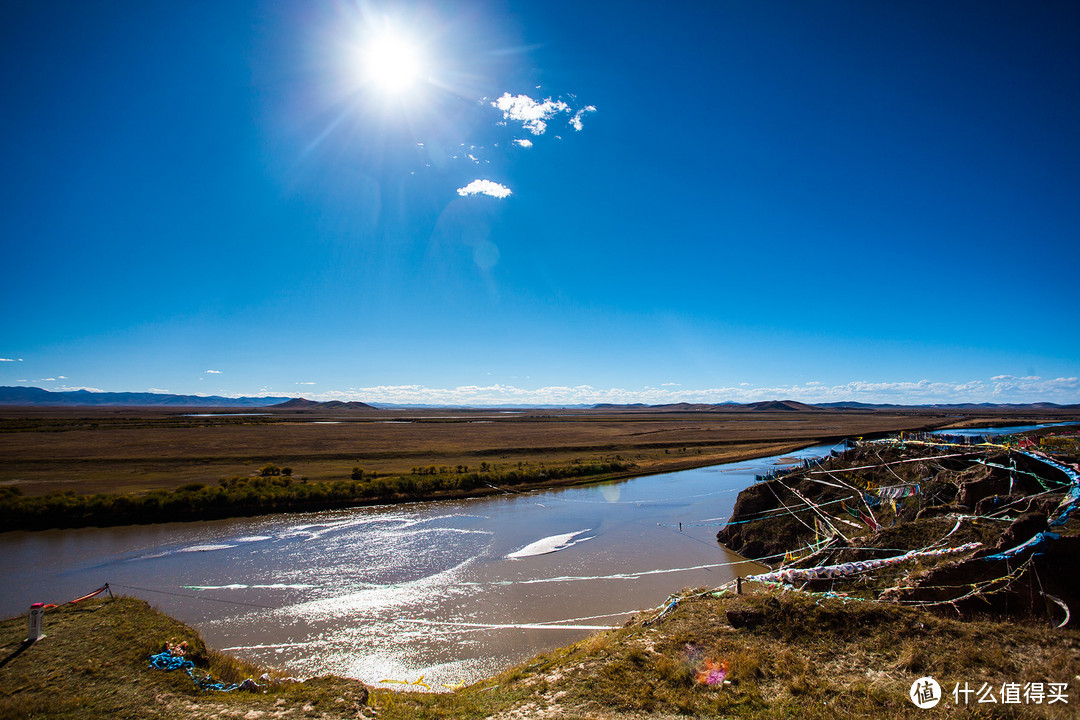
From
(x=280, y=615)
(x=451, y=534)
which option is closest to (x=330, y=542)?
(x=451, y=534)

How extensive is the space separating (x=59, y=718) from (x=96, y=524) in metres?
24.7

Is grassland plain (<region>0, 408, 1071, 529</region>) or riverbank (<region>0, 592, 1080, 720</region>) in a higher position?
riverbank (<region>0, 592, 1080, 720</region>)

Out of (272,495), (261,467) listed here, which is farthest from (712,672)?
(261,467)

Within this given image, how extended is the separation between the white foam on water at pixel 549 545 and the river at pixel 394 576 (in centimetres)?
11

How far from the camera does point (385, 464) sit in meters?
45.6

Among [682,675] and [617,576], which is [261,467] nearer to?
[617,576]

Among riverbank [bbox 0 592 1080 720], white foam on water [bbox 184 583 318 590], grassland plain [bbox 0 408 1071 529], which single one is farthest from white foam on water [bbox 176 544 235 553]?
riverbank [bbox 0 592 1080 720]

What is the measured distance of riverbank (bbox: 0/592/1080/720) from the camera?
23.2 ft

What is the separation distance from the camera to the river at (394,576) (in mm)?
13039

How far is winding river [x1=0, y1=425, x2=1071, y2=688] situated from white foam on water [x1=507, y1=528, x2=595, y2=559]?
0.14m

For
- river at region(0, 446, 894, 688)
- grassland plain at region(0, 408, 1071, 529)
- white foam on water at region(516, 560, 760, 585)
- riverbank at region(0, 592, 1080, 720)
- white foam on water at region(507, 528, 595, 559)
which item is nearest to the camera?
riverbank at region(0, 592, 1080, 720)

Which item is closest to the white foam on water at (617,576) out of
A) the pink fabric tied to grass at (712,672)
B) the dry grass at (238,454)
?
the pink fabric tied to grass at (712,672)

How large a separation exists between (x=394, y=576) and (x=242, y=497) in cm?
1631

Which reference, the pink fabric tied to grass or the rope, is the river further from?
the pink fabric tied to grass
